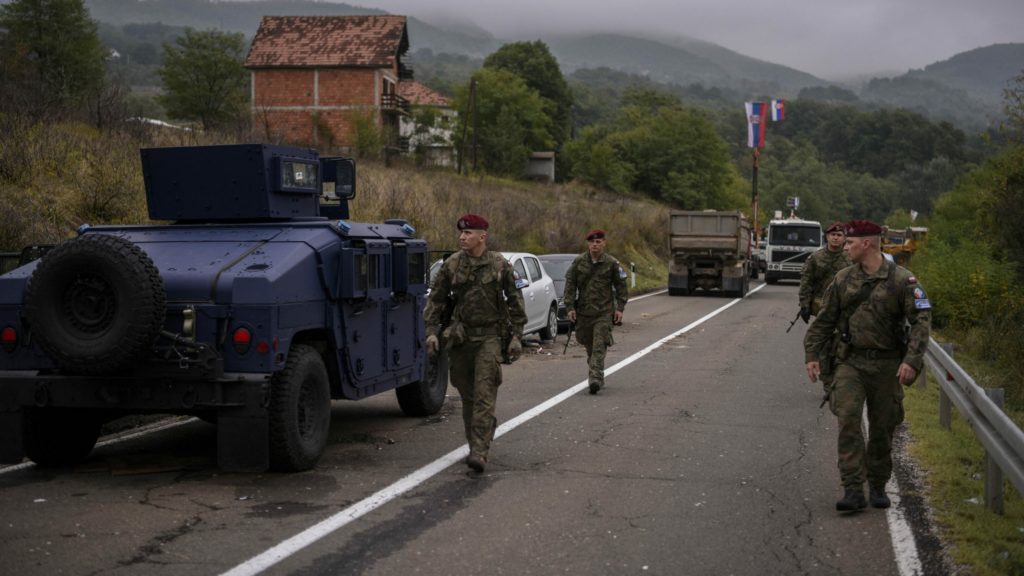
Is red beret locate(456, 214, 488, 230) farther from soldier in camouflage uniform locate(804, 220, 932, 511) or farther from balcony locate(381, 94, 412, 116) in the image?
balcony locate(381, 94, 412, 116)

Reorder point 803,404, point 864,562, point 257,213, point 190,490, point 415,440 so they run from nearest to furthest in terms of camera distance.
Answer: point 864,562
point 190,490
point 257,213
point 415,440
point 803,404

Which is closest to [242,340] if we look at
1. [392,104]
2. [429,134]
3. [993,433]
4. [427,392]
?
[427,392]

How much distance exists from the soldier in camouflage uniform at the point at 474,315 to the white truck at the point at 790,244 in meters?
35.3

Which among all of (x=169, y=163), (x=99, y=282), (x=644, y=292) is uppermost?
(x=169, y=163)

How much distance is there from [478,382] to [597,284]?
488cm

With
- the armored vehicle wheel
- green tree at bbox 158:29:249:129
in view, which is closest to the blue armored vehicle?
the armored vehicle wheel

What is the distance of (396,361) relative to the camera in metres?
9.90

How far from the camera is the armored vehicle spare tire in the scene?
7.39 metres

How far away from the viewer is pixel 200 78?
56.9m

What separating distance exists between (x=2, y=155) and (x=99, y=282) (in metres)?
12.0

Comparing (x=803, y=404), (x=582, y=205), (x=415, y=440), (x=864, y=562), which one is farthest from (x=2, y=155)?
(x=582, y=205)

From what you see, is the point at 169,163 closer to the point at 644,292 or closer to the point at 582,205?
the point at 644,292

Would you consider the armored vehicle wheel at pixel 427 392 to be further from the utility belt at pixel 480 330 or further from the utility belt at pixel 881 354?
the utility belt at pixel 881 354

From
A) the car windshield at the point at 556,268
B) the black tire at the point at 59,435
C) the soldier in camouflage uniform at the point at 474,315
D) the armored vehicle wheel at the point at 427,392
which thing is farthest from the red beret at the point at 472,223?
the car windshield at the point at 556,268
